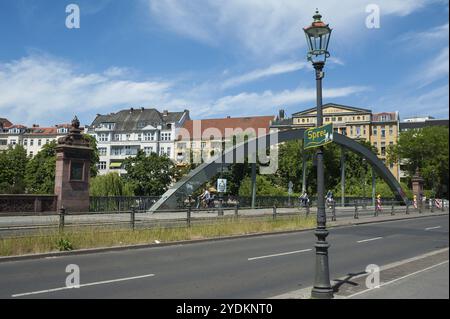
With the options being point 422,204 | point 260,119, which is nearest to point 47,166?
point 422,204

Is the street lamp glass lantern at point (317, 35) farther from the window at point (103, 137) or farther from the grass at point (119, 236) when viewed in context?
the window at point (103, 137)

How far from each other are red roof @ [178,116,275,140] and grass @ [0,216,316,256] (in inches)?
4093

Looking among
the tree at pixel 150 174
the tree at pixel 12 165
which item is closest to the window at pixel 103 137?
the tree at pixel 12 165

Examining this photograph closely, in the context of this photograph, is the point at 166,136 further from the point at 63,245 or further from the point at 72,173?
the point at 63,245

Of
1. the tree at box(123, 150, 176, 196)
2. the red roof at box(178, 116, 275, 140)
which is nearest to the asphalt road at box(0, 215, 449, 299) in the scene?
the tree at box(123, 150, 176, 196)

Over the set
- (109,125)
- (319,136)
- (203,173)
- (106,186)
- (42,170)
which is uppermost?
(109,125)

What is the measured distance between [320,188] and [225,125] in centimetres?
12211

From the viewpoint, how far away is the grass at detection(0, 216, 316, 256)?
42.9 ft

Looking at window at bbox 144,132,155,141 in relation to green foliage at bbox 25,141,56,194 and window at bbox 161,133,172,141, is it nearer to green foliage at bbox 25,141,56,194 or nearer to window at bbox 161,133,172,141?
window at bbox 161,133,172,141

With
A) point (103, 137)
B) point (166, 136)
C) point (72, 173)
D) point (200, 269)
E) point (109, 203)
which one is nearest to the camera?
point (200, 269)

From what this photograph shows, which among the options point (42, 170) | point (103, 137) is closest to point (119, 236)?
point (42, 170)

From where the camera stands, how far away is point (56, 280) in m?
9.45

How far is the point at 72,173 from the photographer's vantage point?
24562 millimetres

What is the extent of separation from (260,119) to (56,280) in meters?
123
